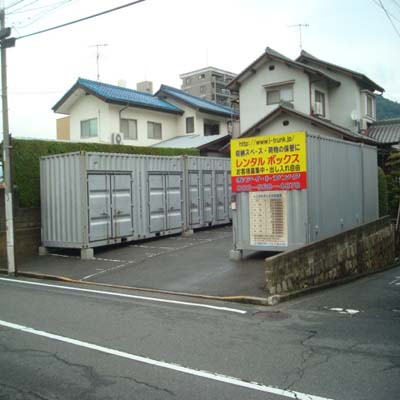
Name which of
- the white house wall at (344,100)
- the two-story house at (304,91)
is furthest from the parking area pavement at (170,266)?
the white house wall at (344,100)

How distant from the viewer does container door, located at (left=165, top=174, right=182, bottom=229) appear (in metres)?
17.5

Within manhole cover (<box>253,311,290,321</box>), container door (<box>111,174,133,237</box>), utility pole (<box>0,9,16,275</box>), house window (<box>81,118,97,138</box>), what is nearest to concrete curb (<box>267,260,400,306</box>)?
manhole cover (<box>253,311,290,321</box>)

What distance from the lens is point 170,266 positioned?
42.0 feet

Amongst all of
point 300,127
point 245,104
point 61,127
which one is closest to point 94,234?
point 300,127

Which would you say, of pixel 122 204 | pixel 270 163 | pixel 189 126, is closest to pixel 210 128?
pixel 189 126

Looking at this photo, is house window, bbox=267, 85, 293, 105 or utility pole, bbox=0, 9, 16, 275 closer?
utility pole, bbox=0, 9, 16, 275

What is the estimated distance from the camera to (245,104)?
28.5 m

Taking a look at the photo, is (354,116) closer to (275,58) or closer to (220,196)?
(275,58)

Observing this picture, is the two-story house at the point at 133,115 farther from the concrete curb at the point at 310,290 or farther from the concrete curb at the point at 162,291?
the concrete curb at the point at 310,290

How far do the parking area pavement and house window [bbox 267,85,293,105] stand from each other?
12675 millimetres

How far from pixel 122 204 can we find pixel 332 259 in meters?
7.05

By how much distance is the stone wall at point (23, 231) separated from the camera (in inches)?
608

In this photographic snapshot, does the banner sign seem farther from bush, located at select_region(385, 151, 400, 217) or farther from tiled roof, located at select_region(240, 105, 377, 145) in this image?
tiled roof, located at select_region(240, 105, 377, 145)

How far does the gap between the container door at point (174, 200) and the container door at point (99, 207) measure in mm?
2814
